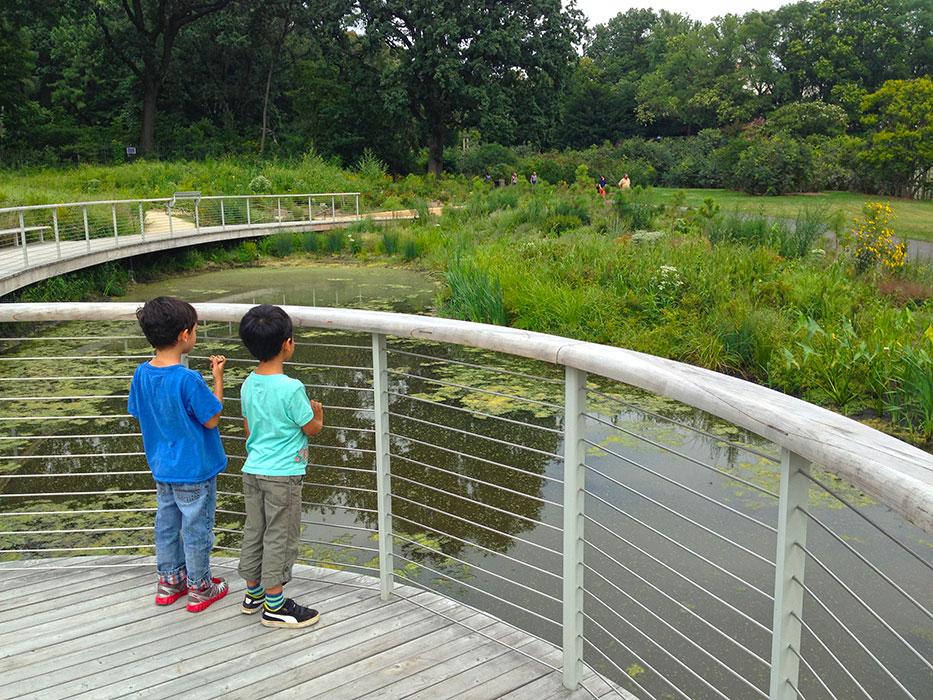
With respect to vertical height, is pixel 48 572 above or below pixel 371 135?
below

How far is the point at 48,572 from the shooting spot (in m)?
2.73

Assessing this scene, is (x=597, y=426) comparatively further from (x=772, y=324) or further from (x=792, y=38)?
(x=792, y=38)

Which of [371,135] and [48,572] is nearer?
[48,572]

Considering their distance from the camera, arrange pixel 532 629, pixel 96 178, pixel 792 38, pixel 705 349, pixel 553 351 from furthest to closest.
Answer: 1. pixel 792 38
2. pixel 96 178
3. pixel 705 349
4. pixel 532 629
5. pixel 553 351

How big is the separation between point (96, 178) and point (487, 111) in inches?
495

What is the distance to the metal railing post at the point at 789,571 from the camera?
1399 millimetres

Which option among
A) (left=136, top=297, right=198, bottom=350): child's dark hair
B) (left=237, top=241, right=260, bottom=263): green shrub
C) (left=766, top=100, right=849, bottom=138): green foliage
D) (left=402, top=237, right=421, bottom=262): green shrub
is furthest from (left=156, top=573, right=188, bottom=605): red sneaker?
(left=766, top=100, right=849, bottom=138): green foliage

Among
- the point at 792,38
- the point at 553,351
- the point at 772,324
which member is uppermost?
the point at 792,38

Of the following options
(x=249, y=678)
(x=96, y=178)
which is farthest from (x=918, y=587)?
(x=96, y=178)

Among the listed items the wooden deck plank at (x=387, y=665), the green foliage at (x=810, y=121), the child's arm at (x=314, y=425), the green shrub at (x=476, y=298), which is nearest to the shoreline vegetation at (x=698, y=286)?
the green shrub at (x=476, y=298)

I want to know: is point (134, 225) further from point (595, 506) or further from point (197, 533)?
point (197, 533)

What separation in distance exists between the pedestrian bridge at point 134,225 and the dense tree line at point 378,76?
Answer: 28.2ft

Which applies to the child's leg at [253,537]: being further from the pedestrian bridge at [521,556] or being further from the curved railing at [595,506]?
the curved railing at [595,506]

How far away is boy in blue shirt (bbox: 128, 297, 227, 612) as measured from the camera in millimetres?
2312
